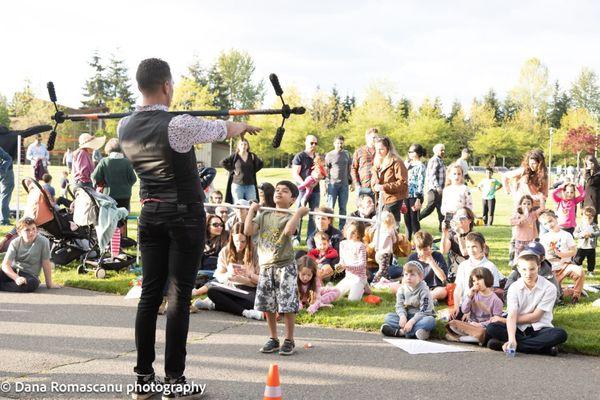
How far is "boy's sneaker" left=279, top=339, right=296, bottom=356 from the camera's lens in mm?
5555

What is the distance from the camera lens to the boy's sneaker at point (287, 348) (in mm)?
5555

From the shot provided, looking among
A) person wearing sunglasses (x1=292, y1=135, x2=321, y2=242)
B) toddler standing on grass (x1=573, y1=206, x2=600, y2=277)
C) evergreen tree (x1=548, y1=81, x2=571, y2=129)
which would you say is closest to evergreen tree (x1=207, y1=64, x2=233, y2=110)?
evergreen tree (x1=548, y1=81, x2=571, y2=129)

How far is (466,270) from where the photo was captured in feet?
23.2

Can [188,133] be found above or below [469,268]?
above

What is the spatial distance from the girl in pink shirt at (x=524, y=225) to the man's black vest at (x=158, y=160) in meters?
5.98

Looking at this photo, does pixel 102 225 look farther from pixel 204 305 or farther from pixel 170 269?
pixel 170 269

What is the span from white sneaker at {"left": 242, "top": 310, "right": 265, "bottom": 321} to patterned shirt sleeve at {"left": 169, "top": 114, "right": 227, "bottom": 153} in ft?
11.0

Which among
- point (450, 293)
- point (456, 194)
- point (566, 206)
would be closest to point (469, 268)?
point (450, 293)

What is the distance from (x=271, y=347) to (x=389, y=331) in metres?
1.39

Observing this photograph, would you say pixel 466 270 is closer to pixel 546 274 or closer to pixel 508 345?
pixel 546 274

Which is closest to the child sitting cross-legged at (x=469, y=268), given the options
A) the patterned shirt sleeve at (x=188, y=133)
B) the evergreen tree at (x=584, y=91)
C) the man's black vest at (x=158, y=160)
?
the man's black vest at (x=158, y=160)

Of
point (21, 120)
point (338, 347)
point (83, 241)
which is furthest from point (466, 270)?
point (21, 120)

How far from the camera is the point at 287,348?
559cm

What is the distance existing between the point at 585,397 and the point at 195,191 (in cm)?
303
